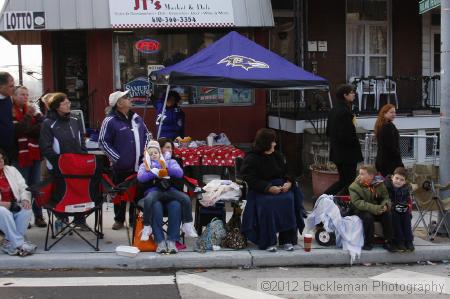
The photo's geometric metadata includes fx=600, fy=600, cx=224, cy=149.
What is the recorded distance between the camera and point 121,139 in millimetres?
7273

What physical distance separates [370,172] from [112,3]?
696cm

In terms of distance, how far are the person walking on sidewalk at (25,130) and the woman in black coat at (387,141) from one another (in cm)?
431

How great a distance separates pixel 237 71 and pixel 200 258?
3877 mm

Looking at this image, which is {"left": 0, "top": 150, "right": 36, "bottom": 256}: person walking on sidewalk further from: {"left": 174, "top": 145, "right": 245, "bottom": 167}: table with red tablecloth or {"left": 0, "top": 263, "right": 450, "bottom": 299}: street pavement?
{"left": 174, "top": 145, "right": 245, "bottom": 167}: table with red tablecloth

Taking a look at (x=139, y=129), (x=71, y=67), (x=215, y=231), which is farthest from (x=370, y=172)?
(x=71, y=67)

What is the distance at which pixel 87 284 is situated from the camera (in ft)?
18.9

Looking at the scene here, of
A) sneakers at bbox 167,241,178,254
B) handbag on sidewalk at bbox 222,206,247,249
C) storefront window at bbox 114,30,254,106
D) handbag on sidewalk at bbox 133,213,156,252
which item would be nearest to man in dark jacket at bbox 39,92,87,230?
handbag on sidewalk at bbox 133,213,156,252

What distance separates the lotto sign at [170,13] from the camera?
11.6 meters

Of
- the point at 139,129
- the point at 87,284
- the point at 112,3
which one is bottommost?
the point at 87,284

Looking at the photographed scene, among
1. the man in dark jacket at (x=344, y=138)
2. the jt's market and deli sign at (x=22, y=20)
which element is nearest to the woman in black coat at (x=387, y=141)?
the man in dark jacket at (x=344, y=138)

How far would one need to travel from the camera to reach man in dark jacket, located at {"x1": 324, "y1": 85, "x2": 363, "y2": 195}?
311 inches

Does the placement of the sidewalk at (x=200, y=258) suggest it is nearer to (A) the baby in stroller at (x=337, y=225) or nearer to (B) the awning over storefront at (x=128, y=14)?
(A) the baby in stroller at (x=337, y=225)

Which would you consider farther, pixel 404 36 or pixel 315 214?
pixel 404 36

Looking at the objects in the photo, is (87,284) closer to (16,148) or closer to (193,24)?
(16,148)
